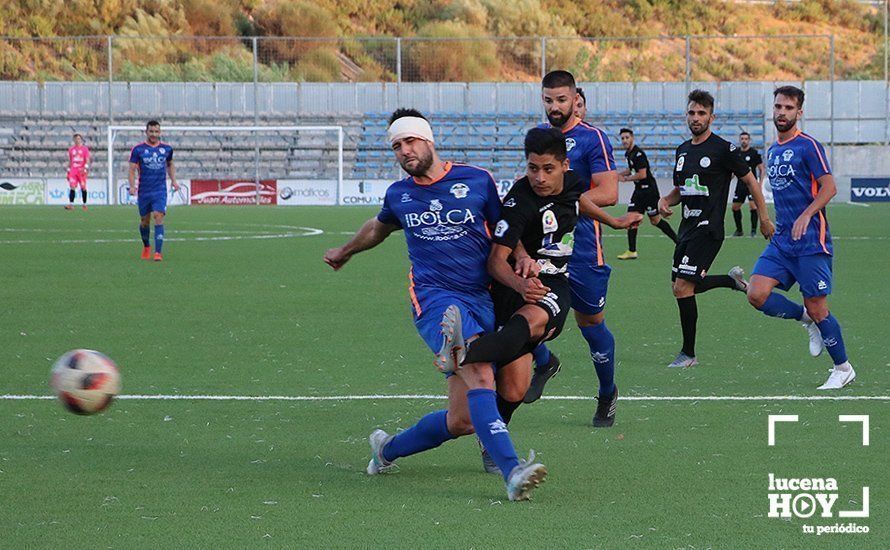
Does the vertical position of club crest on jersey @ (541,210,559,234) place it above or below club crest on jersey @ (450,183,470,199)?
below

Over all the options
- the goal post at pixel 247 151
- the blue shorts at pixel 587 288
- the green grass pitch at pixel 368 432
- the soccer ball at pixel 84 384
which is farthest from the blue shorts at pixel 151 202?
the goal post at pixel 247 151

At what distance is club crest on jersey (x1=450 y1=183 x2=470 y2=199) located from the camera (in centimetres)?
635

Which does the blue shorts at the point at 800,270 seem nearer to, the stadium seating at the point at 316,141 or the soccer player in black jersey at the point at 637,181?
the soccer player in black jersey at the point at 637,181

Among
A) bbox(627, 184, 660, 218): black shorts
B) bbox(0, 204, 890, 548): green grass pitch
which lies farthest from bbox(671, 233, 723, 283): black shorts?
bbox(627, 184, 660, 218): black shorts

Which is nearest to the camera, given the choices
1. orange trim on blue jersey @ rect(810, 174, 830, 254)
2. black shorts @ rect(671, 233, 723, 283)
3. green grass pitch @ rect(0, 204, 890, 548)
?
green grass pitch @ rect(0, 204, 890, 548)

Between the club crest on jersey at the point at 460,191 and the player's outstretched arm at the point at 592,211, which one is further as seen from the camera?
the player's outstretched arm at the point at 592,211

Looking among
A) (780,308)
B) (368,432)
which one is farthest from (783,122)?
(368,432)

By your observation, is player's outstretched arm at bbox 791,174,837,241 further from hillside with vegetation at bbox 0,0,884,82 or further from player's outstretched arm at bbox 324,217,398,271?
hillside with vegetation at bbox 0,0,884,82

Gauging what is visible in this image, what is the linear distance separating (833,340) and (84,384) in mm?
5162

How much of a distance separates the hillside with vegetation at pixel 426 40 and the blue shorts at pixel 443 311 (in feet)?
132

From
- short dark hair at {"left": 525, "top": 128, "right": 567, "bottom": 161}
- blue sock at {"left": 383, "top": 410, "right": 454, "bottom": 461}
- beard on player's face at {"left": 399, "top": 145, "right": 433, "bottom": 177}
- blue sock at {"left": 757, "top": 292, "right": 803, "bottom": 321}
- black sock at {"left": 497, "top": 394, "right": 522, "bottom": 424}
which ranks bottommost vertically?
blue sock at {"left": 383, "top": 410, "right": 454, "bottom": 461}

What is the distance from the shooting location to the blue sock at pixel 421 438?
6.41 m

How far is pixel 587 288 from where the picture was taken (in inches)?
324

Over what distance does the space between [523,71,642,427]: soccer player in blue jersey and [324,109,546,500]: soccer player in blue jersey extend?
150 cm
